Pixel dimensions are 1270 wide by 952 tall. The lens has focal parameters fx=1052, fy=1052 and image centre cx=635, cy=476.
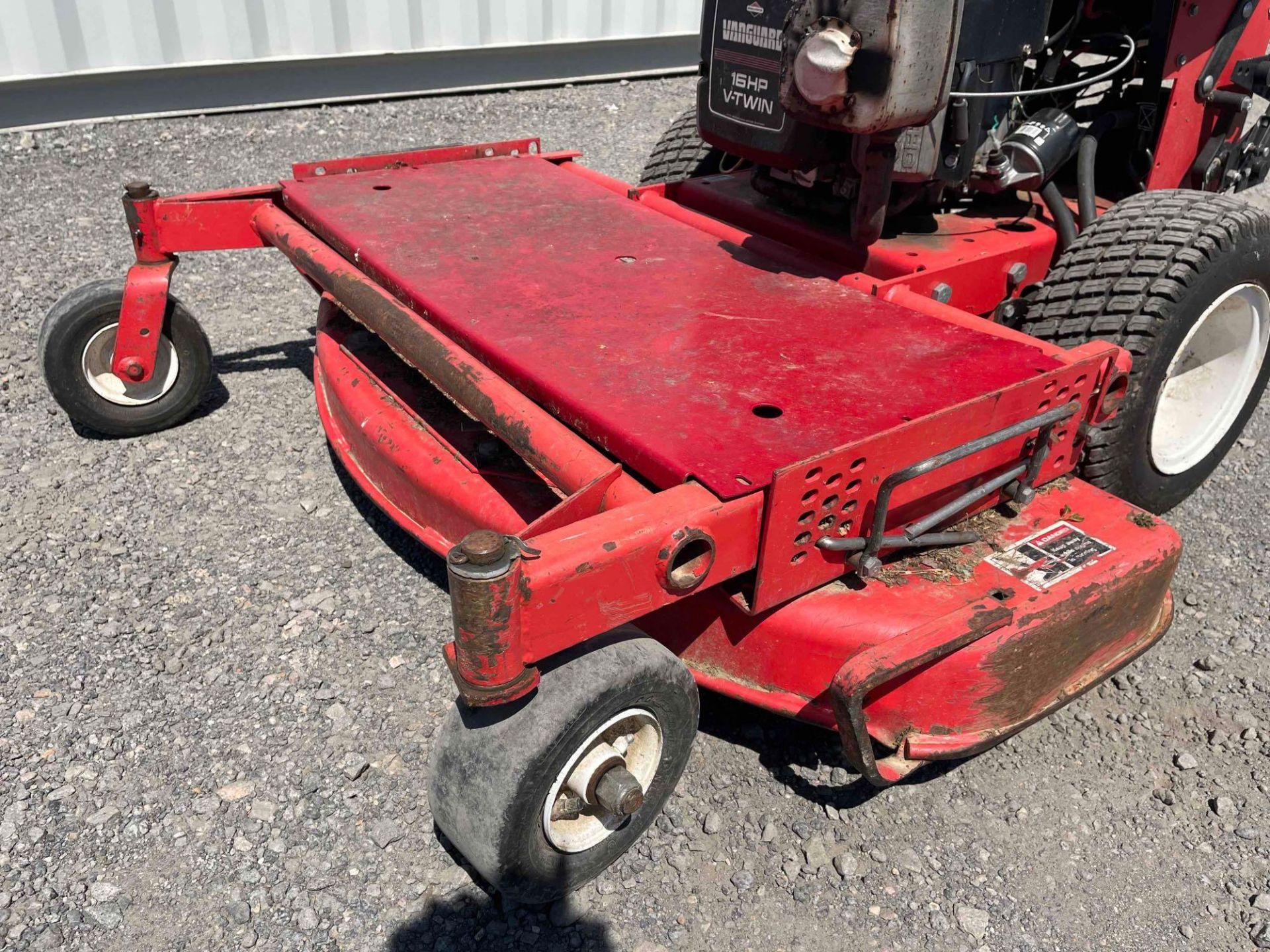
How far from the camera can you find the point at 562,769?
169 cm

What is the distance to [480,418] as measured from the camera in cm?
209

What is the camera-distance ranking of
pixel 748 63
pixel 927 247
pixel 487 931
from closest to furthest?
1. pixel 487 931
2. pixel 748 63
3. pixel 927 247

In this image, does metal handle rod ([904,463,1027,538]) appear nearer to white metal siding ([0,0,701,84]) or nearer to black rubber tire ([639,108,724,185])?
black rubber tire ([639,108,724,185])

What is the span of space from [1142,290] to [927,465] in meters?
1.02

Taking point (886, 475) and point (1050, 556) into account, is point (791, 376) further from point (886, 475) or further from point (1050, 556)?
point (1050, 556)

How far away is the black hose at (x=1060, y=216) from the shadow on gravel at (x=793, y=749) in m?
1.50

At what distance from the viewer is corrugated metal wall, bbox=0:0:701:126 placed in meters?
5.27

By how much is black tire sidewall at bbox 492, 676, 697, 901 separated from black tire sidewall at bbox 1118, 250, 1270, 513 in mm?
1341

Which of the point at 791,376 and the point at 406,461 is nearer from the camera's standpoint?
the point at 791,376

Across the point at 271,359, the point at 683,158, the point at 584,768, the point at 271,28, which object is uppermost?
the point at 683,158

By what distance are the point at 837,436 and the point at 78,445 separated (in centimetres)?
244

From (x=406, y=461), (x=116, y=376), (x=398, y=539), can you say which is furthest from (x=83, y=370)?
(x=406, y=461)

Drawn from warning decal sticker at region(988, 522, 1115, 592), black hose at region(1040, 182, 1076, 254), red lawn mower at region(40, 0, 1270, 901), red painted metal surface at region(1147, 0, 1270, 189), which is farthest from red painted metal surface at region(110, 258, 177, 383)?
red painted metal surface at region(1147, 0, 1270, 189)

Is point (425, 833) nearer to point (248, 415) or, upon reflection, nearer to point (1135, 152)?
point (248, 415)
